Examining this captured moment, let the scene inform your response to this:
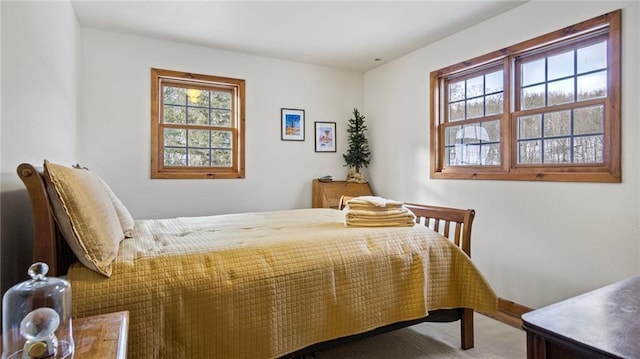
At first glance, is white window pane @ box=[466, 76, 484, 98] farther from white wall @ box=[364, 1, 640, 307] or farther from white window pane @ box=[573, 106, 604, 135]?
white window pane @ box=[573, 106, 604, 135]

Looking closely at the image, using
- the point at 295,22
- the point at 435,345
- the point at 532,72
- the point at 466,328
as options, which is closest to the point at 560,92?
the point at 532,72

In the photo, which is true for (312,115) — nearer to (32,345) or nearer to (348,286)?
(348,286)

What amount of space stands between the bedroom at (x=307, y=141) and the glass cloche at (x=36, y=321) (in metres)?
0.57

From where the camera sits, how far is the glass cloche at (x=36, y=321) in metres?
0.78

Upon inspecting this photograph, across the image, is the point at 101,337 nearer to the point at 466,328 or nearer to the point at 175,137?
the point at 466,328

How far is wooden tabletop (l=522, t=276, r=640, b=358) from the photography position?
2.31 ft

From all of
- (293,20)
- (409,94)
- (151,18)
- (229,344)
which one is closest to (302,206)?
(409,94)

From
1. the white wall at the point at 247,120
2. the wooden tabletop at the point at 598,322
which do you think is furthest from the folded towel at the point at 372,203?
the white wall at the point at 247,120

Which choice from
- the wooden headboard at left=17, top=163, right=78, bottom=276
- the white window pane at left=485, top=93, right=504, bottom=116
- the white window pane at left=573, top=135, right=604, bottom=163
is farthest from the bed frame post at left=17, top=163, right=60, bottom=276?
the white window pane at left=485, top=93, right=504, bottom=116

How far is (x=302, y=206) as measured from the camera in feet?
14.0

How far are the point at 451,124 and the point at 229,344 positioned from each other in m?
3.02

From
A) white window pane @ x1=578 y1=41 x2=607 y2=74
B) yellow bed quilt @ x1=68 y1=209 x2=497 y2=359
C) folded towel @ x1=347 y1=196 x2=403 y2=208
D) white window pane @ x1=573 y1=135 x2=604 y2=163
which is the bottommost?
yellow bed quilt @ x1=68 y1=209 x2=497 y2=359

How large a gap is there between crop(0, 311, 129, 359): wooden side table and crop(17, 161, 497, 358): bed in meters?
0.24

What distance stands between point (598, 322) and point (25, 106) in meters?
2.18
